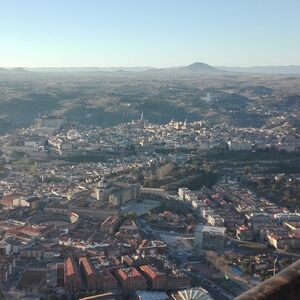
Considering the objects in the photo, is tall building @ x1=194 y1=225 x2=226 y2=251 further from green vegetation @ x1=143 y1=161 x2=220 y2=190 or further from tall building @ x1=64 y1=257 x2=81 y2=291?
green vegetation @ x1=143 y1=161 x2=220 y2=190

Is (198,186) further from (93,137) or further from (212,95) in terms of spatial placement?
(212,95)

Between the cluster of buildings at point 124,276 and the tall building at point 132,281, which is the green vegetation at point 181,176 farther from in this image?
the tall building at point 132,281

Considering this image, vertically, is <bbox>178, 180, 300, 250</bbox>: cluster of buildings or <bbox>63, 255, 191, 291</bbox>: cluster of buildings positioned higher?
<bbox>63, 255, 191, 291</bbox>: cluster of buildings

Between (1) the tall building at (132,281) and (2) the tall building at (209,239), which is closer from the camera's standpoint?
(1) the tall building at (132,281)

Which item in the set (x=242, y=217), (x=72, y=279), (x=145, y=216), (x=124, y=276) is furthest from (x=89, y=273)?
(x=242, y=217)

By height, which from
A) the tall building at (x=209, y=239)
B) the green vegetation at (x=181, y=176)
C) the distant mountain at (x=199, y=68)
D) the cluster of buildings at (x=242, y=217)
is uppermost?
the tall building at (x=209, y=239)

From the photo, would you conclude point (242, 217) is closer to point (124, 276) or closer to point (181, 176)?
point (181, 176)

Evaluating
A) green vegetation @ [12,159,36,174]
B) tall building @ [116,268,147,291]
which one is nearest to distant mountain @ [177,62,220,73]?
green vegetation @ [12,159,36,174]

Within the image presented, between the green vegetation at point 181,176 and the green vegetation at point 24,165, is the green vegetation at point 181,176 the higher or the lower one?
the higher one

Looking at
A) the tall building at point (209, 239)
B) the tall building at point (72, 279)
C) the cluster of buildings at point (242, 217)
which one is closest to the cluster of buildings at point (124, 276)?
the tall building at point (72, 279)
